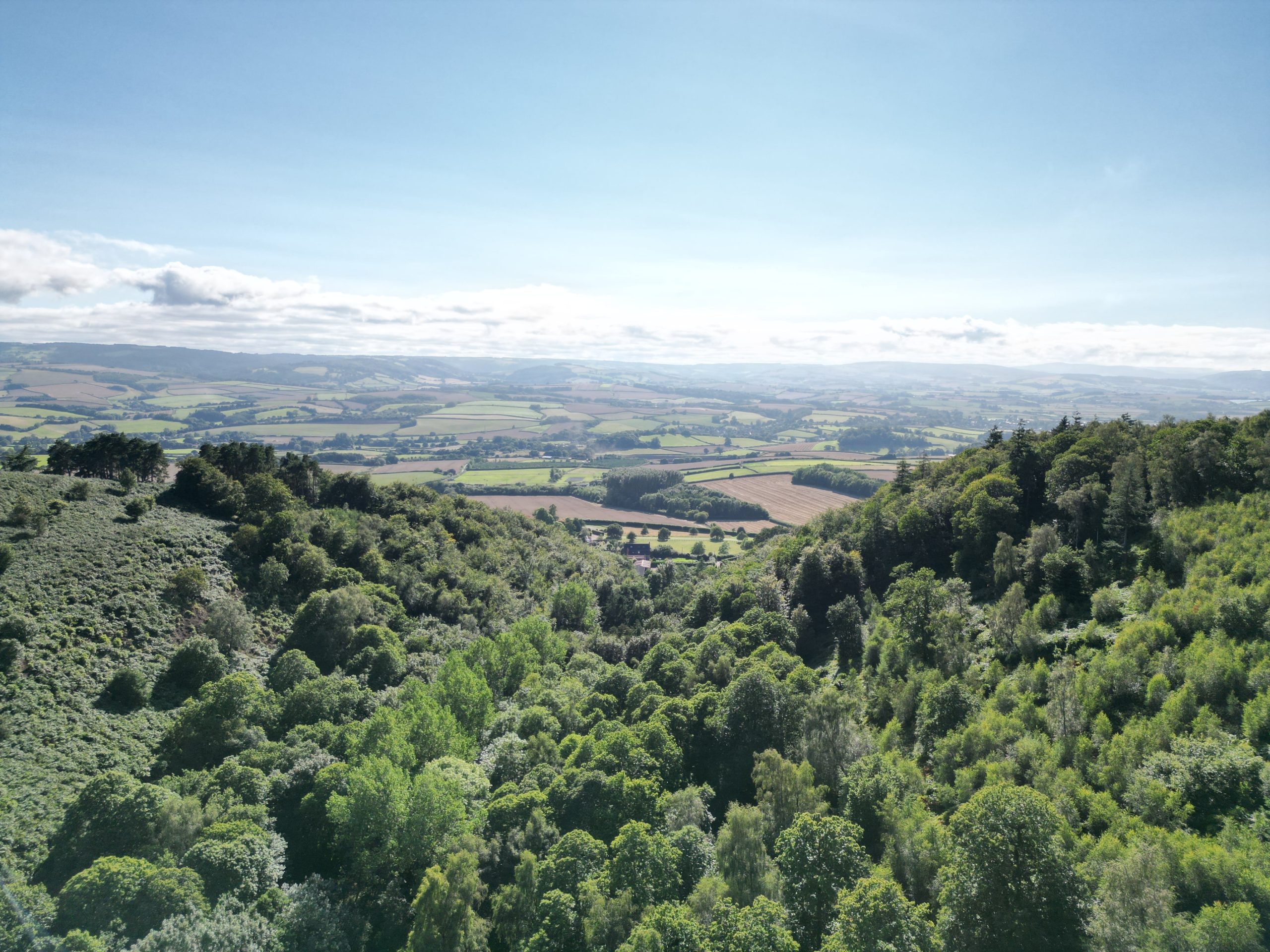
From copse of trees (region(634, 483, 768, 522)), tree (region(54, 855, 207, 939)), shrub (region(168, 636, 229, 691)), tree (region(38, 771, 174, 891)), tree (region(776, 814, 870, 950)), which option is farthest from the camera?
copse of trees (region(634, 483, 768, 522))

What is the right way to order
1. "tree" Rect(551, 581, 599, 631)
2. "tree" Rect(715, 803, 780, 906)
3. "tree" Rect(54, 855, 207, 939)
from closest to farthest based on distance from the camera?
"tree" Rect(54, 855, 207, 939) < "tree" Rect(715, 803, 780, 906) < "tree" Rect(551, 581, 599, 631)

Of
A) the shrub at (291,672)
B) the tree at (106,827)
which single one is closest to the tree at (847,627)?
the shrub at (291,672)

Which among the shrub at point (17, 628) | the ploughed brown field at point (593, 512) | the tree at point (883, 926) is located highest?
the shrub at point (17, 628)

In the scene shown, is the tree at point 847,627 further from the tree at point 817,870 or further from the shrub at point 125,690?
the shrub at point 125,690

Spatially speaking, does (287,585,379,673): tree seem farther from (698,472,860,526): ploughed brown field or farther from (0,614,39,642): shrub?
(698,472,860,526): ploughed brown field

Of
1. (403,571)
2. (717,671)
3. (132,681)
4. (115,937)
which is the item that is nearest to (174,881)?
(115,937)

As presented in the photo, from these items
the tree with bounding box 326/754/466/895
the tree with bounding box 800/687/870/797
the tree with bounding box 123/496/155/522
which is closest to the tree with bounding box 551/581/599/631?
the tree with bounding box 800/687/870/797
